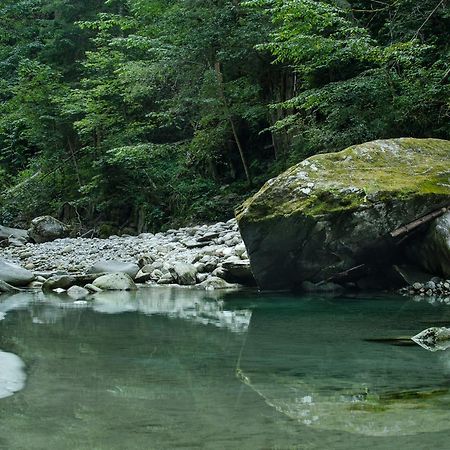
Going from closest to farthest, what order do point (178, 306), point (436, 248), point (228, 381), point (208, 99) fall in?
point (228, 381), point (178, 306), point (436, 248), point (208, 99)

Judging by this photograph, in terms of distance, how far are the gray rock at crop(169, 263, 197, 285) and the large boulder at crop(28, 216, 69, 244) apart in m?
8.48

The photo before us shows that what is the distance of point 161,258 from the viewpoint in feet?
33.5

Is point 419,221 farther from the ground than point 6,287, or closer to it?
farther from the ground

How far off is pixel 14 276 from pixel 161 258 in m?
2.43

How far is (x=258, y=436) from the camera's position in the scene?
216cm

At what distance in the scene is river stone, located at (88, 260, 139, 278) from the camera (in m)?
9.13

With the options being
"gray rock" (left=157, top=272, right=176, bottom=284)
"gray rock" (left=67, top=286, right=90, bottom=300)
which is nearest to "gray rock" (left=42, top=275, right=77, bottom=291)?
"gray rock" (left=67, top=286, right=90, bottom=300)

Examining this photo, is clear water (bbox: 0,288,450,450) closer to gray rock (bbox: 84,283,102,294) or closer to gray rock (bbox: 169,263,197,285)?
gray rock (bbox: 84,283,102,294)

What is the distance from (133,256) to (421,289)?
5683 millimetres

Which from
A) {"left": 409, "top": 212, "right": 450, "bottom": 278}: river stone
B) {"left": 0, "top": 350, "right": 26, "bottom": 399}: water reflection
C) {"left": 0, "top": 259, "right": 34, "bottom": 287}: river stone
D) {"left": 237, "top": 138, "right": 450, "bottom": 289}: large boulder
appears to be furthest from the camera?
{"left": 0, "top": 259, "right": 34, "bottom": 287}: river stone

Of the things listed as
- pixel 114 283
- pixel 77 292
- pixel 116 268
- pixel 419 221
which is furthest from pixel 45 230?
pixel 419 221

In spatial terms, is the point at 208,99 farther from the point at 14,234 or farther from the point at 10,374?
the point at 10,374

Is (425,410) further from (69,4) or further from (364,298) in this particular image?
(69,4)

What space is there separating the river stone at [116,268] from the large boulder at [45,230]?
24.5ft
